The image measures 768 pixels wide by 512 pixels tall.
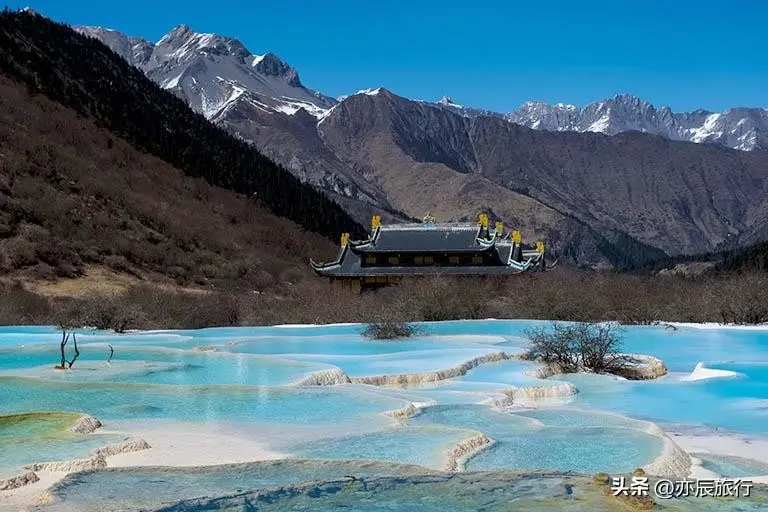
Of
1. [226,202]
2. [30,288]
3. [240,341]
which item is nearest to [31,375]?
[240,341]

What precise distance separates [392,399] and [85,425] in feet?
15.9

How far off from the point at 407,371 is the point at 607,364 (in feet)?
14.5

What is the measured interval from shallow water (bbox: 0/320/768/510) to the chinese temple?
23708mm

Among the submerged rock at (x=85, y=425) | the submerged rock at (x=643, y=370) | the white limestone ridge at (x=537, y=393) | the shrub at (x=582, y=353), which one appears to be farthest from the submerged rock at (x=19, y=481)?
the submerged rock at (x=643, y=370)

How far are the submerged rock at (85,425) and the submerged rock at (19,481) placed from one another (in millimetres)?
2552

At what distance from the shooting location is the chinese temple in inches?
1955

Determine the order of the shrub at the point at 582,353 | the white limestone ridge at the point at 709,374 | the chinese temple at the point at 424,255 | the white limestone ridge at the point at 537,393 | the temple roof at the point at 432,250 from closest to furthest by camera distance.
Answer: the white limestone ridge at the point at 537,393, the white limestone ridge at the point at 709,374, the shrub at the point at 582,353, the temple roof at the point at 432,250, the chinese temple at the point at 424,255

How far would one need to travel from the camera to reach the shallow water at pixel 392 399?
33.4 ft

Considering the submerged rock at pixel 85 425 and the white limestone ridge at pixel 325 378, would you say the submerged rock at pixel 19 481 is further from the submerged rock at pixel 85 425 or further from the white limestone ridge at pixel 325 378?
the white limestone ridge at pixel 325 378

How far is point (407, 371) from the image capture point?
60.0 ft

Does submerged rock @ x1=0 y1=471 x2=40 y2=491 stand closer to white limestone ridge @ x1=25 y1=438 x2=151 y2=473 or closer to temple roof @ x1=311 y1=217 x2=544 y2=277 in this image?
white limestone ridge @ x1=25 y1=438 x2=151 y2=473

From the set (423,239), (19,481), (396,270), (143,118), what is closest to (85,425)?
(19,481)

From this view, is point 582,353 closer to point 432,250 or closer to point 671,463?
point 671,463

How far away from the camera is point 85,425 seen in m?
11.4
